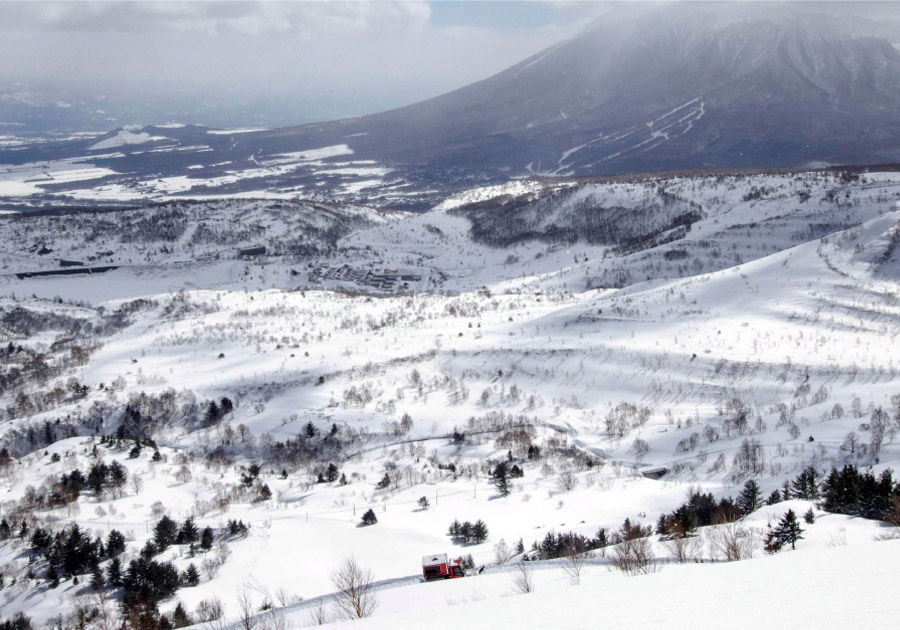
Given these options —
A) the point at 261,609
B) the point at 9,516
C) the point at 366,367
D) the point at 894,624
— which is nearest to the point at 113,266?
the point at 366,367

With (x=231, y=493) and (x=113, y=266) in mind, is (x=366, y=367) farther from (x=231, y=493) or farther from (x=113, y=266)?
(x=113, y=266)

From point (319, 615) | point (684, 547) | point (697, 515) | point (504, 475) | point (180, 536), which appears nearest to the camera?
point (319, 615)

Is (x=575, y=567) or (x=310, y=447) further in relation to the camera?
(x=310, y=447)

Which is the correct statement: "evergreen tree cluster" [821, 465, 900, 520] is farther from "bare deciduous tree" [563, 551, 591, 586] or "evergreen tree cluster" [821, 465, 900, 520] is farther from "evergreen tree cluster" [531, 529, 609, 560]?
"bare deciduous tree" [563, 551, 591, 586]

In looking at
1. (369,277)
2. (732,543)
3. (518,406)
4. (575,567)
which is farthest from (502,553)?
(369,277)

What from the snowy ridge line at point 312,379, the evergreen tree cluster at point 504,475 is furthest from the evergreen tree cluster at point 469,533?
the snowy ridge line at point 312,379

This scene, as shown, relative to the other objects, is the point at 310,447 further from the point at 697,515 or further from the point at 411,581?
the point at 697,515
